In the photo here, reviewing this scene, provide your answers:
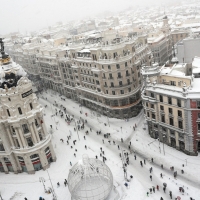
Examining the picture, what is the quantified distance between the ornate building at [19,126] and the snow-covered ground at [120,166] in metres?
3.21

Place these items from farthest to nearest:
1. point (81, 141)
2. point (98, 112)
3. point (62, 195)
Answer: point (98, 112), point (81, 141), point (62, 195)

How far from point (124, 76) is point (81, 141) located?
2545 centimetres

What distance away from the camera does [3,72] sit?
5722 cm

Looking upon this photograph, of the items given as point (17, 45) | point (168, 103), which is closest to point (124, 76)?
point (168, 103)

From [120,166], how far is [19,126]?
26.9 metres

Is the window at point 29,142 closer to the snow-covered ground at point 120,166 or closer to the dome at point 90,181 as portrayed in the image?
the snow-covered ground at point 120,166

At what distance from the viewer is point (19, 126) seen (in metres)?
60.4

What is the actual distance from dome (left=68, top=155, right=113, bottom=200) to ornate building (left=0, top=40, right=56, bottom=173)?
17.2 m

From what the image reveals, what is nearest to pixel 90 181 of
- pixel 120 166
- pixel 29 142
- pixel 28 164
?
pixel 120 166

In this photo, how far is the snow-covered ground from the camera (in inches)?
2077

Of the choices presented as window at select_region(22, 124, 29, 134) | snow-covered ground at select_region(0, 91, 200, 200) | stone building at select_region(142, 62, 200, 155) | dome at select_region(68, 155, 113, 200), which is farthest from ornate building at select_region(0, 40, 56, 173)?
stone building at select_region(142, 62, 200, 155)

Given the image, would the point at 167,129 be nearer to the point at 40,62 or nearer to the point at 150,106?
the point at 150,106

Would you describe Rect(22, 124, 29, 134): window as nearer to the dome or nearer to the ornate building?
the ornate building

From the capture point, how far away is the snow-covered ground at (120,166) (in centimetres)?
5275
